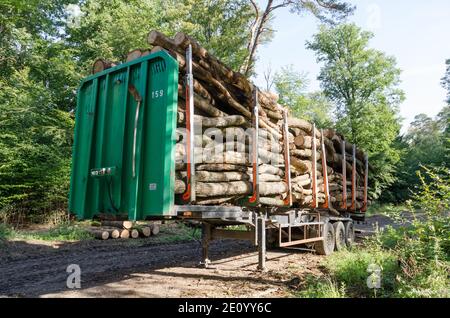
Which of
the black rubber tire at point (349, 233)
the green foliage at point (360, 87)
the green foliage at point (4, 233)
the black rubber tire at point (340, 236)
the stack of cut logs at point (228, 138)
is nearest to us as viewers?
the stack of cut logs at point (228, 138)

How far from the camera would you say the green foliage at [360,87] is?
31406 millimetres

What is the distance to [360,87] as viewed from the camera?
34500 mm

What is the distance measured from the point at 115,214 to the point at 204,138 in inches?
70.3

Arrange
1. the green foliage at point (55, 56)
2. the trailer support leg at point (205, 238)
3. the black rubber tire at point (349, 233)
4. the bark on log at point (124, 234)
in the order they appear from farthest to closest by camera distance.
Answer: the green foliage at point (55, 56) < the bark on log at point (124, 234) < the black rubber tire at point (349, 233) < the trailer support leg at point (205, 238)

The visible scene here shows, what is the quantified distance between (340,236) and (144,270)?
609 centimetres

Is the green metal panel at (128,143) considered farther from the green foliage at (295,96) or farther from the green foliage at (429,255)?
the green foliage at (295,96)

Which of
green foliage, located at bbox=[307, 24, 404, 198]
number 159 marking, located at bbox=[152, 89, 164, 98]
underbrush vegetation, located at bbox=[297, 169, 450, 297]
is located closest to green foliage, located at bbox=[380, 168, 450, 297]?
underbrush vegetation, located at bbox=[297, 169, 450, 297]

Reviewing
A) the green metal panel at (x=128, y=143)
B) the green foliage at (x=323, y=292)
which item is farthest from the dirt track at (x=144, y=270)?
the green metal panel at (x=128, y=143)

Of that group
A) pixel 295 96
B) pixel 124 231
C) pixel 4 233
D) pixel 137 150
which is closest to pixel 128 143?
pixel 137 150

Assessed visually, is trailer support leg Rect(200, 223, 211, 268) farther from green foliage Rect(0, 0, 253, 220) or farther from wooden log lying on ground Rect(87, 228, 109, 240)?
green foliage Rect(0, 0, 253, 220)

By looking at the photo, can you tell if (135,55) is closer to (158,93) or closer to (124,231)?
(158,93)

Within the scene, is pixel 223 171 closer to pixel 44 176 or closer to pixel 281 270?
pixel 281 270

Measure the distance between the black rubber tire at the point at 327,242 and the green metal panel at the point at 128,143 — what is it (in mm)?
5845

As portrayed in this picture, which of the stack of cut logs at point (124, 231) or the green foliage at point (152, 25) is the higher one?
the green foliage at point (152, 25)
